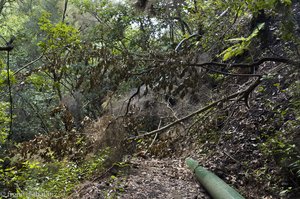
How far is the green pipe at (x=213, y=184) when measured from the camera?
5.05 meters

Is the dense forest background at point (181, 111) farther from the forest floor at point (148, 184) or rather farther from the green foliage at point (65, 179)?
the forest floor at point (148, 184)

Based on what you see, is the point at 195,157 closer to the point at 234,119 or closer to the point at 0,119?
the point at 234,119

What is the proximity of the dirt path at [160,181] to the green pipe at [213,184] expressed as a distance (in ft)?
0.70

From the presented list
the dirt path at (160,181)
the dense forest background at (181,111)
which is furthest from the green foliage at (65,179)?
the dirt path at (160,181)

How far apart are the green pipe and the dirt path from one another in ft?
0.70

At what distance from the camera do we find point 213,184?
5.66 meters

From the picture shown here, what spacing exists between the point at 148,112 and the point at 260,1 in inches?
246

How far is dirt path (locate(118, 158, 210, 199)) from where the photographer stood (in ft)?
19.6

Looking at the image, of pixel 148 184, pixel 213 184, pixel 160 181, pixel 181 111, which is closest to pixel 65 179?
pixel 148 184

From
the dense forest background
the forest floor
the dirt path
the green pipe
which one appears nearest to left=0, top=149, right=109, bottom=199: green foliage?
the dense forest background

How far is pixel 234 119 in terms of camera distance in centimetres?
756

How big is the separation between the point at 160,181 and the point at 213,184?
1.32 m

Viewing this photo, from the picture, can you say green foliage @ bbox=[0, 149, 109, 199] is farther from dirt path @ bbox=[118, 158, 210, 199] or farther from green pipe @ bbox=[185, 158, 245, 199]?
green pipe @ bbox=[185, 158, 245, 199]

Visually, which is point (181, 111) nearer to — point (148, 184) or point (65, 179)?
point (148, 184)
